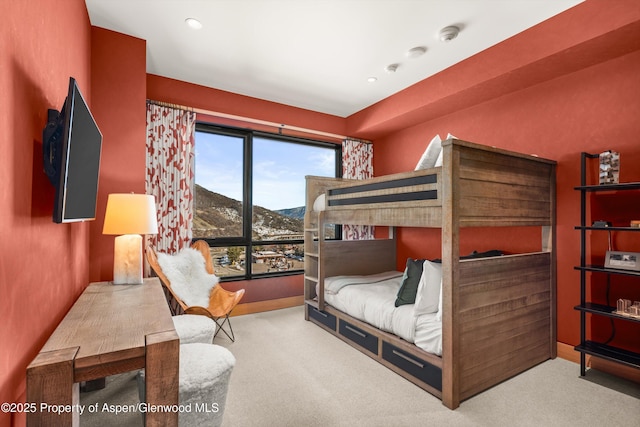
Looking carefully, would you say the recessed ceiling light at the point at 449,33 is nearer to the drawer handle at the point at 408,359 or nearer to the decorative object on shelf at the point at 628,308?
the decorative object on shelf at the point at 628,308

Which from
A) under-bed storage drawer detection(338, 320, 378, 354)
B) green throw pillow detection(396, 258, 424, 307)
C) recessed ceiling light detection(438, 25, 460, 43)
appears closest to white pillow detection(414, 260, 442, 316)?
green throw pillow detection(396, 258, 424, 307)

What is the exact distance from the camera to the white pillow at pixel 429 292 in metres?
2.41

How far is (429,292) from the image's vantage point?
2432mm

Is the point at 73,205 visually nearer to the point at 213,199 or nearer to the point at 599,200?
the point at 213,199

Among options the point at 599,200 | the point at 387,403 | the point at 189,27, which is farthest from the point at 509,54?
the point at 387,403

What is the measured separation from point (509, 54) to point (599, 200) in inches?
57.4

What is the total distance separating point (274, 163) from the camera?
4.38 meters

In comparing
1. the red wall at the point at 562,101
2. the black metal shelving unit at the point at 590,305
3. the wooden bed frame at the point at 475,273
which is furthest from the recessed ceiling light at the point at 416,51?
the black metal shelving unit at the point at 590,305

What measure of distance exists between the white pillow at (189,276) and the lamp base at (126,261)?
26.2 inches

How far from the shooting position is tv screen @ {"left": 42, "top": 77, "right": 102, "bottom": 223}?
4.04 feet

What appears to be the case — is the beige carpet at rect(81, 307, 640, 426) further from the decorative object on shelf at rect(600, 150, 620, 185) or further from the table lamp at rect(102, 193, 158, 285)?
the decorative object on shelf at rect(600, 150, 620, 185)

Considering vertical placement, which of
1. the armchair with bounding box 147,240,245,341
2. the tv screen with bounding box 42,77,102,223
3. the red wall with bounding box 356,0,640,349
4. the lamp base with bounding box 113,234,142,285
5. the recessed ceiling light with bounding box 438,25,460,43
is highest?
the recessed ceiling light with bounding box 438,25,460,43

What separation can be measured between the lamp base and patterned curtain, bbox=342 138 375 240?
2.98 meters

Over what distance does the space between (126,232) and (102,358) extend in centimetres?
132
